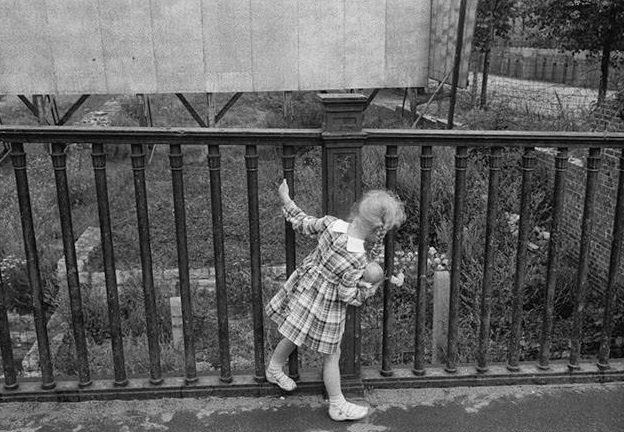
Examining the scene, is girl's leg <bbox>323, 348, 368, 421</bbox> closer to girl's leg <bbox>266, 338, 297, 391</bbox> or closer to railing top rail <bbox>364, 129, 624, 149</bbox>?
girl's leg <bbox>266, 338, 297, 391</bbox>

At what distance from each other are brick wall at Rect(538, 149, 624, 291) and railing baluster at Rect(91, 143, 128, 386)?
5.67 m

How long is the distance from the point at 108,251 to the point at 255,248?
65 centimetres

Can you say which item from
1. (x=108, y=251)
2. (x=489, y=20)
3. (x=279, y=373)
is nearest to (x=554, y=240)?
(x=279, y=373)

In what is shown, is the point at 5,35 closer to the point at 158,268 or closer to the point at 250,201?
the point at 158,268

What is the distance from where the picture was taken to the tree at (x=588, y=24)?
405 inches

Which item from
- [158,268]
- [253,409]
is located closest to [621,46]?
[158,268]

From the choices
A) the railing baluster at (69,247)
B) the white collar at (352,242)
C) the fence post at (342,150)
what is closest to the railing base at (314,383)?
the railing baluster at (69,247)

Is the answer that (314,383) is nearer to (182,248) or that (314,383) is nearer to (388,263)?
(388,263)

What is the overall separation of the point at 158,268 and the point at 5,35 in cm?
384

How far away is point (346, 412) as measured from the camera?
2.83 metres

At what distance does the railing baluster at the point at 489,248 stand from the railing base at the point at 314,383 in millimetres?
142

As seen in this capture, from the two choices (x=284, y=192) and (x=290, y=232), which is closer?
(x=284, y=192)

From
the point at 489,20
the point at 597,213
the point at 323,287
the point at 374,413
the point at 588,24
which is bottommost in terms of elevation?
the point at 597,213

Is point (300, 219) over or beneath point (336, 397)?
over
